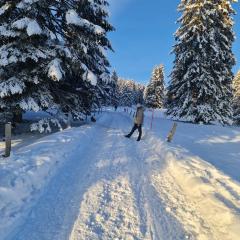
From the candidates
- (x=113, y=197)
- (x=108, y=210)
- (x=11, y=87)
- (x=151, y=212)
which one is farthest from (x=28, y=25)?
(x=151, y=212)

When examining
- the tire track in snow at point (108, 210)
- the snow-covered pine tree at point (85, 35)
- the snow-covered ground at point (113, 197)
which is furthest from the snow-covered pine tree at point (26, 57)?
the tire track in snow at point (108, 210)

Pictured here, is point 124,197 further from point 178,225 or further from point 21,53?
point 21,53

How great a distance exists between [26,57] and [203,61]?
55.9 feet

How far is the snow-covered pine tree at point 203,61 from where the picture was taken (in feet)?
84.1

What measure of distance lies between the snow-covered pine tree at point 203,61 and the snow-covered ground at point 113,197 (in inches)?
634

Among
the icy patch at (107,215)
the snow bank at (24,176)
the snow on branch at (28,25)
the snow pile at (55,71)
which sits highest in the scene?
the snow on branch at (28,25)

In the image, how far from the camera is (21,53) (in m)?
13.4

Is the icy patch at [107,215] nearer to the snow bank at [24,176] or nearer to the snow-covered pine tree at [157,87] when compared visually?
the snow bank at [24,176]

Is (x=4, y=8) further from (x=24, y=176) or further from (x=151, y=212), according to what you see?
(x=151, y=212)

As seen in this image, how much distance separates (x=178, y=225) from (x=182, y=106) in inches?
859

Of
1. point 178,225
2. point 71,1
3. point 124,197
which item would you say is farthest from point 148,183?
point 71,1

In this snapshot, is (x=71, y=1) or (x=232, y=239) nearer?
(x=232, y=239)

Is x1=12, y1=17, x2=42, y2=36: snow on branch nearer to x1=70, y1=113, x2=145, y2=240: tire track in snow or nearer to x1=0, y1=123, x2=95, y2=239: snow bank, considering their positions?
x1=0, y1=123, x2=95, y2=239: snow bank

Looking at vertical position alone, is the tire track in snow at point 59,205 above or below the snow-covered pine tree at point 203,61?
below
